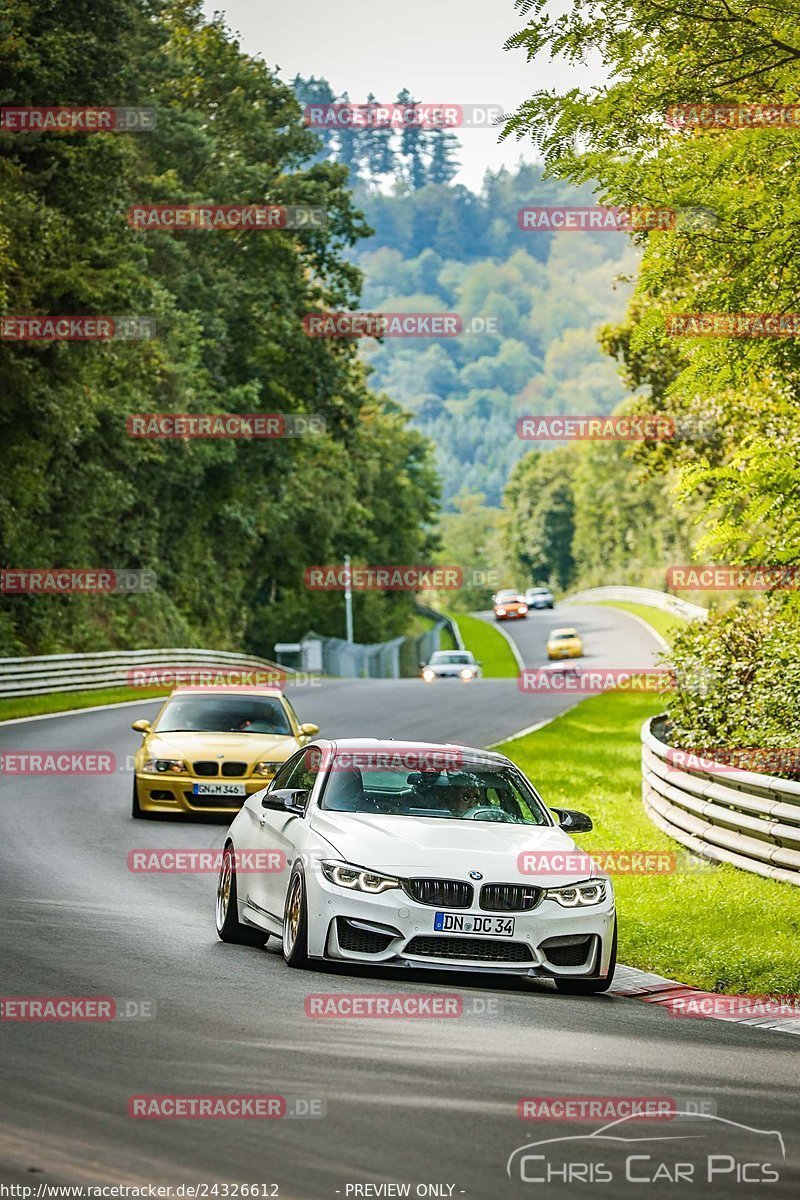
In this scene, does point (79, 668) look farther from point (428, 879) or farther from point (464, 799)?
point (428, 879)

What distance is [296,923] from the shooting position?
10219mm

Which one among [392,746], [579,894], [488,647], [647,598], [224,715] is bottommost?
[488,647]

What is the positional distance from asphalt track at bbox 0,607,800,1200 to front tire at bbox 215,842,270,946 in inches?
7.9

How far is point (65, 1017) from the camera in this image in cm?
853

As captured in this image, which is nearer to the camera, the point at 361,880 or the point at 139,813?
the point at 361,880

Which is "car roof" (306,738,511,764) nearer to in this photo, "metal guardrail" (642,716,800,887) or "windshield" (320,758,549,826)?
"windshield" (320,758,549,826)

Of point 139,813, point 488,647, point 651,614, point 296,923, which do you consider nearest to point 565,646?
point 488,647

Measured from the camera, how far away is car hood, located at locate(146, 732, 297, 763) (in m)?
19.5

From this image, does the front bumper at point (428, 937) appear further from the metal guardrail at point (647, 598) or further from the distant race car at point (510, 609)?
the distant race car at point (510, 609)

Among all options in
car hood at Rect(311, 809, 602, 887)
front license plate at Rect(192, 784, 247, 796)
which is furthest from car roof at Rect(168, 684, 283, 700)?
car hood at Rect(311, 809, 602, 887)

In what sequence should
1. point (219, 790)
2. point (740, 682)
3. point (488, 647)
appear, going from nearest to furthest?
point (219, 790) → point (740, 682) → point (488, 647)

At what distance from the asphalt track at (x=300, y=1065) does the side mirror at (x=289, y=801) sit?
3.09 feet

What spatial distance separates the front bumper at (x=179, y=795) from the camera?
762 inches

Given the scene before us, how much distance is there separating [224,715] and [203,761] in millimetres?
1299
